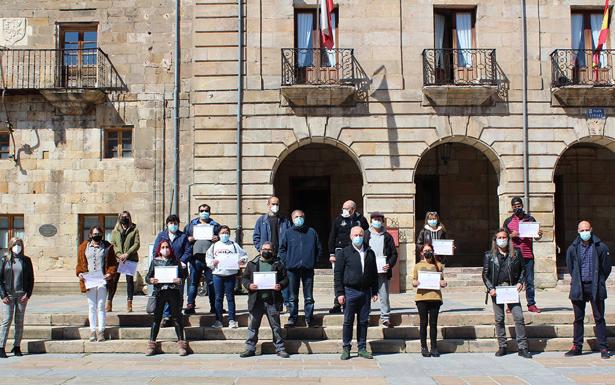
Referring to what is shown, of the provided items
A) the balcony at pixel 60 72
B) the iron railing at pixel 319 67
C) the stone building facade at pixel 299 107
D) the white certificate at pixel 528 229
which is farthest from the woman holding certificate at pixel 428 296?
the balcony at pixel 60 72

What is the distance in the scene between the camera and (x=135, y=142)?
18.4 m

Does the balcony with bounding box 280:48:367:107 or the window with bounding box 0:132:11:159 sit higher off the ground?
the balcony with bounding box 280:48:367:107

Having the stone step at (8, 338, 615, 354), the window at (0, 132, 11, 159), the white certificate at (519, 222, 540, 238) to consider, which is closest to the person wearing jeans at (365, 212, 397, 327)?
the stone step at (8, 338, 615, 354)

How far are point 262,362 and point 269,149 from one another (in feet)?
27.1

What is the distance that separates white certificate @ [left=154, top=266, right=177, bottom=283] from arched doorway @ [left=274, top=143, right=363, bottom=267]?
995 cm

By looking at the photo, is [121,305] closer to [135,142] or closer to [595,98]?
[135,142]

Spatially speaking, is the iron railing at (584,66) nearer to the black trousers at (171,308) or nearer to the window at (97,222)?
the black trousers at (171,308)

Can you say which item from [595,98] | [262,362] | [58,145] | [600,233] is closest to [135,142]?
[58,145]

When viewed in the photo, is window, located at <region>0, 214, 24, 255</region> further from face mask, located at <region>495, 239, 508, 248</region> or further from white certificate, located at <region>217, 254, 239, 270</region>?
face mask, located at <region>495, 239, 508, 248</region>

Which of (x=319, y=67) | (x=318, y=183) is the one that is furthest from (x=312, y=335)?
(x=318, y=183)

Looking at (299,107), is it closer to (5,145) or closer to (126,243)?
(126,243)

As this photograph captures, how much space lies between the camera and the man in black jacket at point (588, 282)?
34.4 ft

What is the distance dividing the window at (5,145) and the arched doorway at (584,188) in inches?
640

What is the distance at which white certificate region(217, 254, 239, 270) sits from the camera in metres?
11.5
